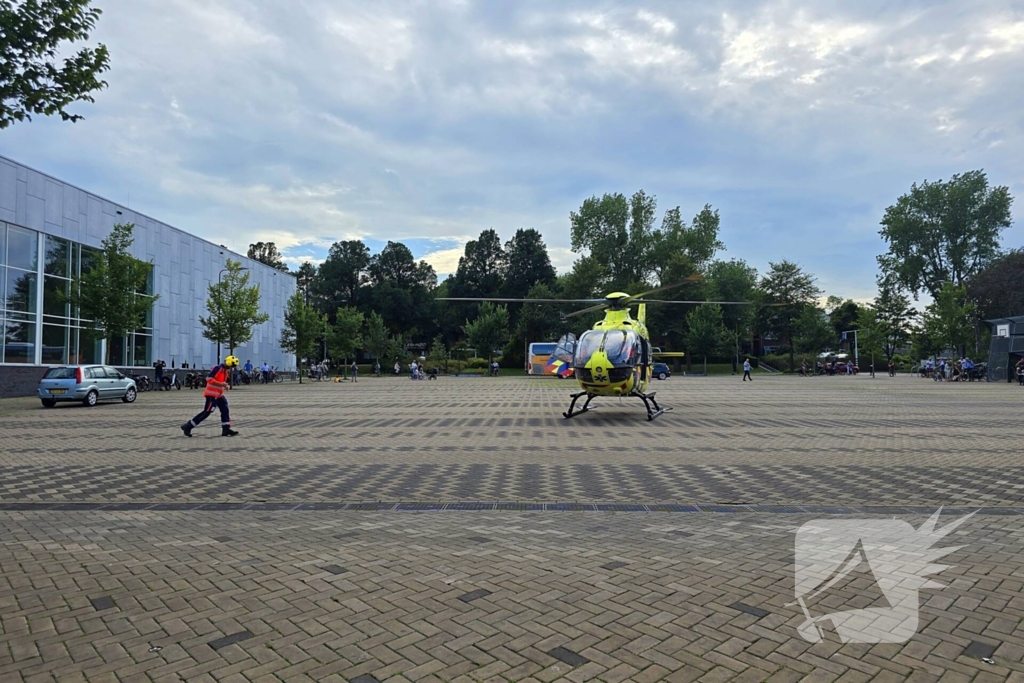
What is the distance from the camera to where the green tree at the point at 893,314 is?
74000 mm

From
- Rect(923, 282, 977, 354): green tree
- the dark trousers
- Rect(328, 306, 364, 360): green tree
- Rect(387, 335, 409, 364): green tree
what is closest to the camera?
the dark trousers

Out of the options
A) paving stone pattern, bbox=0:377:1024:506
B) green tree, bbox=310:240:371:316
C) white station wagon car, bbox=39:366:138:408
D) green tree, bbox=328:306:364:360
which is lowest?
paving stone pattern, bbox=0:377:1024:506

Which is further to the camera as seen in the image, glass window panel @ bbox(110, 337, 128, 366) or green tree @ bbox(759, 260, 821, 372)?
green tree @ bbox(759, 260, 821, 372)

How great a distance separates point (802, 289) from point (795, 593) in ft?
284

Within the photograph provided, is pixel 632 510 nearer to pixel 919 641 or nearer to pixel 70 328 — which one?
pixel 919 641

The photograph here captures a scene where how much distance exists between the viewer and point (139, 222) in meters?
38.8

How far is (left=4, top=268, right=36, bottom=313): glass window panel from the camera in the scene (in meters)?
29.5

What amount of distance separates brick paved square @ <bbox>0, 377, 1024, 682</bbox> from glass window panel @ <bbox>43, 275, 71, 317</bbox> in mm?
23253

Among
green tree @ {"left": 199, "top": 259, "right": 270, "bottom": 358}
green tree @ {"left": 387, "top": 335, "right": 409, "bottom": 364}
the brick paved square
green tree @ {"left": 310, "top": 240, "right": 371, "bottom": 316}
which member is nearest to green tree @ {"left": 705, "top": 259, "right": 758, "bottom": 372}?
green tree @ {"left": 387, "top": 335, "right": 409, "bottom": 364}

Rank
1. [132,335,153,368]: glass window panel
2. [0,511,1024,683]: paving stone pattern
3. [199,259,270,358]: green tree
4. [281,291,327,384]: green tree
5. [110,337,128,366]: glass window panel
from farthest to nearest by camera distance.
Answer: [281,291,327,384]: green tree
[199,259,270,358]: green tree
[132,335,153,368]: glass window panel
[110,337,128,366]: glass window panel
[0,511,1024,683]: paving stone pattern

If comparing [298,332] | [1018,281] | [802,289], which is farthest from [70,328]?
[802,289]

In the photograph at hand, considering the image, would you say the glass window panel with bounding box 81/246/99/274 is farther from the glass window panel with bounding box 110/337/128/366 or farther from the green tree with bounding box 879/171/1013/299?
the green tree with bounding box 879/171/1013/299

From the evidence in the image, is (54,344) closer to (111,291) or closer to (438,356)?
(111,291)

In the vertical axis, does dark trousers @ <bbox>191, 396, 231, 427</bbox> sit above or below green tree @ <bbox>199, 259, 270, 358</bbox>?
below
